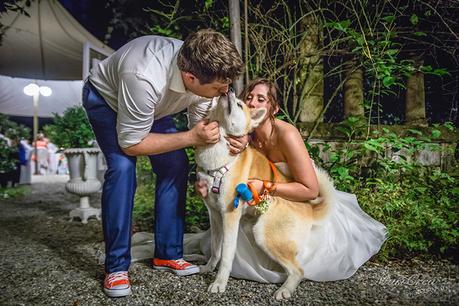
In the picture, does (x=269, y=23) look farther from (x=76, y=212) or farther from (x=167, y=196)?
(x=76, y=212)

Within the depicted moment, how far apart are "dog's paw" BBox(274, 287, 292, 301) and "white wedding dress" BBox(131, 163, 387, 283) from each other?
6.2 inches

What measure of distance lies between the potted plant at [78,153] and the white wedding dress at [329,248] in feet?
8.41

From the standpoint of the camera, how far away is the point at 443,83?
3.84 meters

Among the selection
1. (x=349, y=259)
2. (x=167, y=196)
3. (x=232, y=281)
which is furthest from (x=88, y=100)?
(x=349, y=259)

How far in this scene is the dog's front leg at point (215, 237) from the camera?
208 cm

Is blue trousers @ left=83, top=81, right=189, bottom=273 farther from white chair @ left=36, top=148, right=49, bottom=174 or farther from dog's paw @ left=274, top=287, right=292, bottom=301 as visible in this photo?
white chair @ left=36, top=148, right=49, bottom=174

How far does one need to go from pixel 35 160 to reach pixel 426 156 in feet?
39.3

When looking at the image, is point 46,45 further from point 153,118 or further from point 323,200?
point 323,200

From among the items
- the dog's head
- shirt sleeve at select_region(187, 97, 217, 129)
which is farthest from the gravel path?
shirt sleeve at select_region(187, 97, 217, 129)

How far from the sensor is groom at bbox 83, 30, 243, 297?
173 cm

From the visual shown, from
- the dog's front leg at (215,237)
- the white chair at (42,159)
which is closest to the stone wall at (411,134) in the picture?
the dog's front leg at (215,237)

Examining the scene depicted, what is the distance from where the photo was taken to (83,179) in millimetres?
4148

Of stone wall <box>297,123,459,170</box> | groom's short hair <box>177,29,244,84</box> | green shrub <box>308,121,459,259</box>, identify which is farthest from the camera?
stone wall <box>297,123,459,170</box>

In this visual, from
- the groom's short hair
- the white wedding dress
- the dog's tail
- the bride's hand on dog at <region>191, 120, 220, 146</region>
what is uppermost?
the groom's short hair
